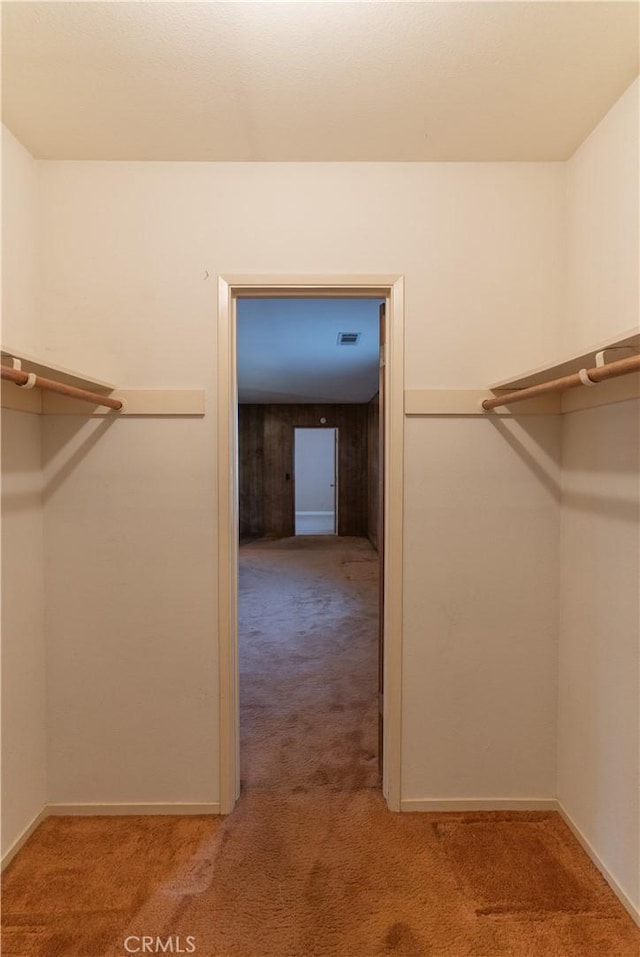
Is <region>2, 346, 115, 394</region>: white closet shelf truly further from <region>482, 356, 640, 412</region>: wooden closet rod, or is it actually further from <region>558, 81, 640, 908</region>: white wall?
<region>558, 81, 640, 908</region>: white wall

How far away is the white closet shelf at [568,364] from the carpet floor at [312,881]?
172 centimetres

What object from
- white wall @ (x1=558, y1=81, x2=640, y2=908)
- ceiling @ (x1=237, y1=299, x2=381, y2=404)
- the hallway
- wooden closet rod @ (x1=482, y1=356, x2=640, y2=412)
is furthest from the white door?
wooden closet rod @ (x1=482, y1=356, x2=640, y2=412)

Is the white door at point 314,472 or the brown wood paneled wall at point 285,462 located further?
the white door at point 314,472

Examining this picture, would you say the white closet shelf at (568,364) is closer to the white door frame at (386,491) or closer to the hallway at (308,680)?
the white door frame at (386,491)

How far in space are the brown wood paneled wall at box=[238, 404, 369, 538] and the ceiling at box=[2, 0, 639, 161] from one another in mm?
6891

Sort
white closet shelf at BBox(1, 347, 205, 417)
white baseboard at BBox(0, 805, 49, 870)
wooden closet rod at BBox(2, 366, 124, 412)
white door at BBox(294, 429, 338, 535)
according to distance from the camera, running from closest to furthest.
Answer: wooden closet rod at BBox(2, 366, 124, 412)
white baseboard at BBox(0, 805, 49, 870)
white closet shelf at BBox(1, 347, 205, 417)
white door at BBox(294, 429, 338, 535)

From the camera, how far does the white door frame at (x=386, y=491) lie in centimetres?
180

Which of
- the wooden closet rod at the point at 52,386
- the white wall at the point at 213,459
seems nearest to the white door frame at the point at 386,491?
the white wall at the point at 213,459

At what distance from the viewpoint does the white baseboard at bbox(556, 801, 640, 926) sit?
1417mm

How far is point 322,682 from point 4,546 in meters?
2.03

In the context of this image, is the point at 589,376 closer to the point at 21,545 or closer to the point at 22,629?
the point at 21,545

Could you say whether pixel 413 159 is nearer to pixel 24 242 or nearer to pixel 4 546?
pixel 24 242

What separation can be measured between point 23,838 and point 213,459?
5.15ft

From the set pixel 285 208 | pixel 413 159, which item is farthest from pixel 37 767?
pixel 413 159
